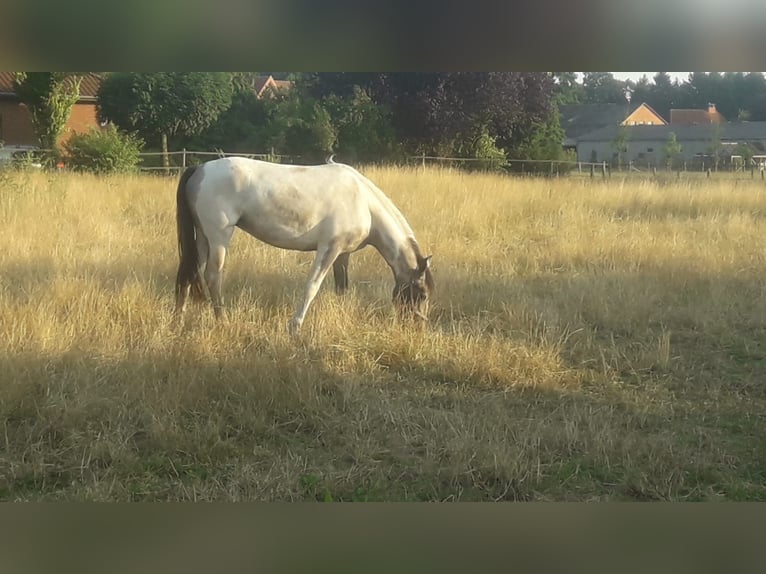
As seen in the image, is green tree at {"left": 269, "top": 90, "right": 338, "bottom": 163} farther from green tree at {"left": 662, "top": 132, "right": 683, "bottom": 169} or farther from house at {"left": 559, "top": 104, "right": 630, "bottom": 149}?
green tree at {"left": 662, "top": 132, "right": 683, "bottom": 169}

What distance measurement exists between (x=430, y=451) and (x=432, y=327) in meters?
1.83

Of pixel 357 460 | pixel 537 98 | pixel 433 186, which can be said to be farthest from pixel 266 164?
pixel 357 460

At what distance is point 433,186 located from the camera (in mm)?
5492

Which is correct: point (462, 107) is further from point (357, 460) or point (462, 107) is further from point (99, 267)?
point (99, 267)

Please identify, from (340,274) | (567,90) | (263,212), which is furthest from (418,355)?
(567,90)

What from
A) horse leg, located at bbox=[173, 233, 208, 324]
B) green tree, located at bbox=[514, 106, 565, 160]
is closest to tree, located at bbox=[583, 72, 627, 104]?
green tree, located at bbox=[514, 106, 565, 160]

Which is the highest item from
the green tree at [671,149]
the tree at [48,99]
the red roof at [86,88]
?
the red roof at [86,88]

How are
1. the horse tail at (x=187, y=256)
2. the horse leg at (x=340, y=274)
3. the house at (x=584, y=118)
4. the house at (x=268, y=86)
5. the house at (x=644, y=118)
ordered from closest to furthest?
the house at (x=268, y=86), the house at (x=644, y=118), the house at (x=584, y=118), the horse tail at (x=187, y=256), the horse leg at (x=340, y=274)

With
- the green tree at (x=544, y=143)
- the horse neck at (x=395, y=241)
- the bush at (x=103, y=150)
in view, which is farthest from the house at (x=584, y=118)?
the bush at (x=103, y=150)

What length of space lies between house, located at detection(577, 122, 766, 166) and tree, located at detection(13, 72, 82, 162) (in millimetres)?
3242

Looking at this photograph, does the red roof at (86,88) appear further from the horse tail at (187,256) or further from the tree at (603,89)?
the tree at (603,89)

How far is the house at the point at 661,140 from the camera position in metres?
4.17

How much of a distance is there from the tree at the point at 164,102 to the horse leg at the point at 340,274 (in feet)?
5.03

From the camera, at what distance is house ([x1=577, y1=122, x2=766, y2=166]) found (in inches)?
164
